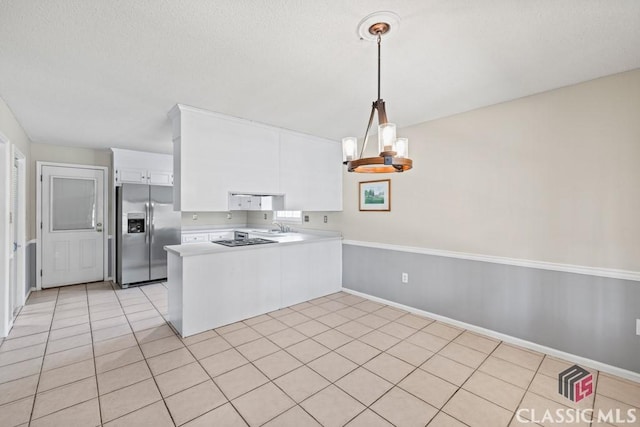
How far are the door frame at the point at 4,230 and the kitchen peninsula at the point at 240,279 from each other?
1.49 meters

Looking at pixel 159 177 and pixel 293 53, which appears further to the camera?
pixel 159 177

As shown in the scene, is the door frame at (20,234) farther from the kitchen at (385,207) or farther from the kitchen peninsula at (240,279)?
the kitchen peninsula at (240,279)

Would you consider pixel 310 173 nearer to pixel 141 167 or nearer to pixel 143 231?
pixel 143 231

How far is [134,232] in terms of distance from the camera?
493 centimetres

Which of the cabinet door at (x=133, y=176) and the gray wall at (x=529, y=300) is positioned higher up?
the cabinet door at (x=133, y=176)

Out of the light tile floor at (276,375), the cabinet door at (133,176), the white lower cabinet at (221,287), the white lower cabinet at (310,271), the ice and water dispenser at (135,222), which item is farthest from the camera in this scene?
the cabinet door at (133,176)

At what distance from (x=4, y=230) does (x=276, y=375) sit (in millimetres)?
3080

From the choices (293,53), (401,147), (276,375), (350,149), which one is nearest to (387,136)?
(401,147)

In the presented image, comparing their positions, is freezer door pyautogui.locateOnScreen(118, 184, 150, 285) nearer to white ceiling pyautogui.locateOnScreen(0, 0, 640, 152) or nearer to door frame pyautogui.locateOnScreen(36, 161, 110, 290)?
door frame pyautogui.locateOnScreen(36, 161, 110, 290)

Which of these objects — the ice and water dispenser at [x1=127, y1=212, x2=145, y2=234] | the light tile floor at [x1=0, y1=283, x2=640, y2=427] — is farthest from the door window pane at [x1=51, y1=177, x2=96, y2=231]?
the light tile floor at [x1=0, y1=283, x2=640, y2=427]

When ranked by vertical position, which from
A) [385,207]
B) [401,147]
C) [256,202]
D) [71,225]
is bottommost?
[71,225]

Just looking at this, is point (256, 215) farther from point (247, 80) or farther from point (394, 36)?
point (394, 36)

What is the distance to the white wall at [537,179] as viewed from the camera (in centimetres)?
234

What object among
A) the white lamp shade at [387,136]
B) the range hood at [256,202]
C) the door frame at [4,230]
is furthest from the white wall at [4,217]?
the white lamp shade at [387,136]
